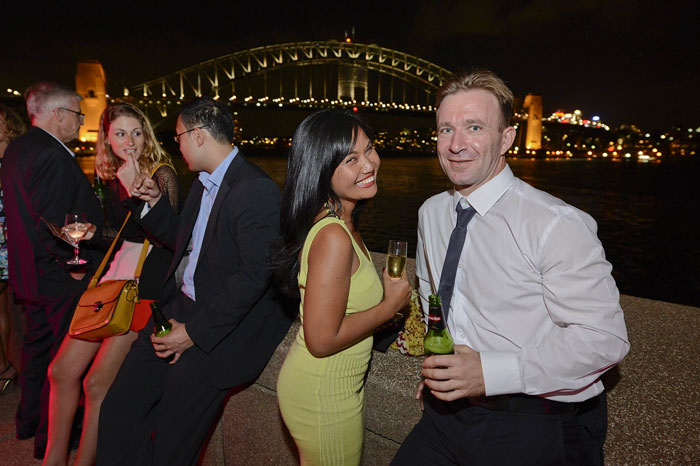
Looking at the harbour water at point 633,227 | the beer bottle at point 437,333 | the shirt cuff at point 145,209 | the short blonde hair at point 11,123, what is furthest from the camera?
the harbour water at point 633,227

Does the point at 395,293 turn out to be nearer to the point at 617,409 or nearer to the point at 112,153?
the point at 617,409

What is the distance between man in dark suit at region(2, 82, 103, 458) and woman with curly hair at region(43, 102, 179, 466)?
274mm

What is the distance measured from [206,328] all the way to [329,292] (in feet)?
2.42

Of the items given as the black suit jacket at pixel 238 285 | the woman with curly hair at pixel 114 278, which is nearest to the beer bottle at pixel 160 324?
the black suit jacket at pixel 238 285

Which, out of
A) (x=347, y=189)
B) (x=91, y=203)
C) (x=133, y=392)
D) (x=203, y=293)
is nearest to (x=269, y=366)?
(x=203, y=293)

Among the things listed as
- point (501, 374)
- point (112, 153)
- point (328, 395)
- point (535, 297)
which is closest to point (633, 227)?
point (112, 153)

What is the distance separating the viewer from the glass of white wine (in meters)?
1.57

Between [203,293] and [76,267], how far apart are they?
1125 millimetres

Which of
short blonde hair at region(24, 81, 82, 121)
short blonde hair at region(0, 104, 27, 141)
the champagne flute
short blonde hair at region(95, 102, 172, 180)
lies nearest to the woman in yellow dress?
the champagne flute

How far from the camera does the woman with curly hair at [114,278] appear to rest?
2.12m

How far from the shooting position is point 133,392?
1970mm

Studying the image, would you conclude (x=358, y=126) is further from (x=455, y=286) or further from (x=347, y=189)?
(x=455, y=286)

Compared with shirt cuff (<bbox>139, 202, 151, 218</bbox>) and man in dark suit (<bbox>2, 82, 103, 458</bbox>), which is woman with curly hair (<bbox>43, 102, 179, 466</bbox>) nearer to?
shirt cuff (<bbox>139, 202, 151, 218</bbox>)

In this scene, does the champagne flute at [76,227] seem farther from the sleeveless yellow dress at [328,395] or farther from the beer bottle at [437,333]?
the beer bottle at [437,333]
